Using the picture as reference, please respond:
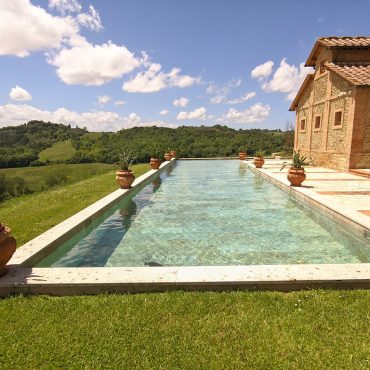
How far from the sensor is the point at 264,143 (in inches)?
1799

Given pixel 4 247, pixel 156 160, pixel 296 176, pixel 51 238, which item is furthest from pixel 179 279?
pixel 156 160

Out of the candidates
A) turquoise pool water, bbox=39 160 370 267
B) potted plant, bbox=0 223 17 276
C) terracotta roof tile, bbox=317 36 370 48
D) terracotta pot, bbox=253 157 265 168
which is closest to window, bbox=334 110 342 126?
terracotta roof tile, bbox=317 36 370 48

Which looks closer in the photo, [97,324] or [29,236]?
[97,324]

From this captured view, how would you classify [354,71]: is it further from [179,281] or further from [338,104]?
[179,281]

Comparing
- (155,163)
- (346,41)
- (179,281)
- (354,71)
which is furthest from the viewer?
(155,163)

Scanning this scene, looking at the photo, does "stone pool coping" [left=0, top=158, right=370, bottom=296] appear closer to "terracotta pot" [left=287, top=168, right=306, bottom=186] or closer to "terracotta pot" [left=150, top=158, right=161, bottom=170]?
"terracotta pot" [left=287, top=168, right=306, bottom=186]

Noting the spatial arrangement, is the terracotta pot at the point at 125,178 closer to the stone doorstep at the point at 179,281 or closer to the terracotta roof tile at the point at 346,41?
the stone doorstep at the point at 179,281

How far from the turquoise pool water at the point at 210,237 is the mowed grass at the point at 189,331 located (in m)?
1.64

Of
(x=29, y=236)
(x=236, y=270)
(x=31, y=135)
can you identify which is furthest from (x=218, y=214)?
(x=31, y=135)

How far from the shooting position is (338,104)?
1691 centimetres

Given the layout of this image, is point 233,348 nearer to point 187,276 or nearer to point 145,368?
point 145,368

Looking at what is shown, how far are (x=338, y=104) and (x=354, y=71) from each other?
1.93 metres

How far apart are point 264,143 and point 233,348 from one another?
45474 mm

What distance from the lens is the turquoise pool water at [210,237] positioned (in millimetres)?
5336
